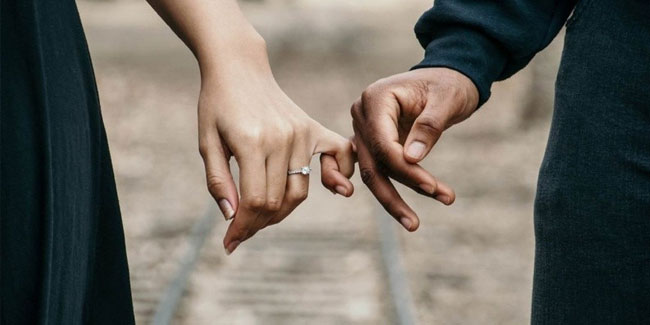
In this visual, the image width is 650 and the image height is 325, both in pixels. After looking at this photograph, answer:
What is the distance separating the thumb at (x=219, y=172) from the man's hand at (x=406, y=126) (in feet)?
1.45

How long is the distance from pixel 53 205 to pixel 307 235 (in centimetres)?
539

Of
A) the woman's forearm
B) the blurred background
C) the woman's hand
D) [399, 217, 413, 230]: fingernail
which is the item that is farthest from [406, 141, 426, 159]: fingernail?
the blurred background

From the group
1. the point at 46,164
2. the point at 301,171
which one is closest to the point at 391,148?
the point at 301,171

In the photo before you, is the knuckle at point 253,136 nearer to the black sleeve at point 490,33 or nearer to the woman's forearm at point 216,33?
the woman's forearm at point 216,33

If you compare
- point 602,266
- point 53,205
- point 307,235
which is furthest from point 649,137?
point 307,235

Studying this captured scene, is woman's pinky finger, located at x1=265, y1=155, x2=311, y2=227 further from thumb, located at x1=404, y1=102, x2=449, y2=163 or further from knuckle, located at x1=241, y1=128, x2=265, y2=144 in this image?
thumb, located at x1=404, y1=102, x2=449, y2=163

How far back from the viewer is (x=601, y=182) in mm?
1750

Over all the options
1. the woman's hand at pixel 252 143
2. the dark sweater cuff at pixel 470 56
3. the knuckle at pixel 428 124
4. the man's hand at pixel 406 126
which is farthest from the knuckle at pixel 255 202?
the dark sweater cuff at pixel 470 56

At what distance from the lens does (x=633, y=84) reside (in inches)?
68.6

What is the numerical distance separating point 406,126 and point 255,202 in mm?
671

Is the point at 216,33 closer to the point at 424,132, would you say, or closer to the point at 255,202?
the point at 255,202

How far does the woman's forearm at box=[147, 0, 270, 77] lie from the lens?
1521 millimetres

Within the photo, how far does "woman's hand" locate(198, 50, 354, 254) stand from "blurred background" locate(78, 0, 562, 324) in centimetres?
347

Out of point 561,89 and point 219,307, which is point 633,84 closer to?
point 561,89
